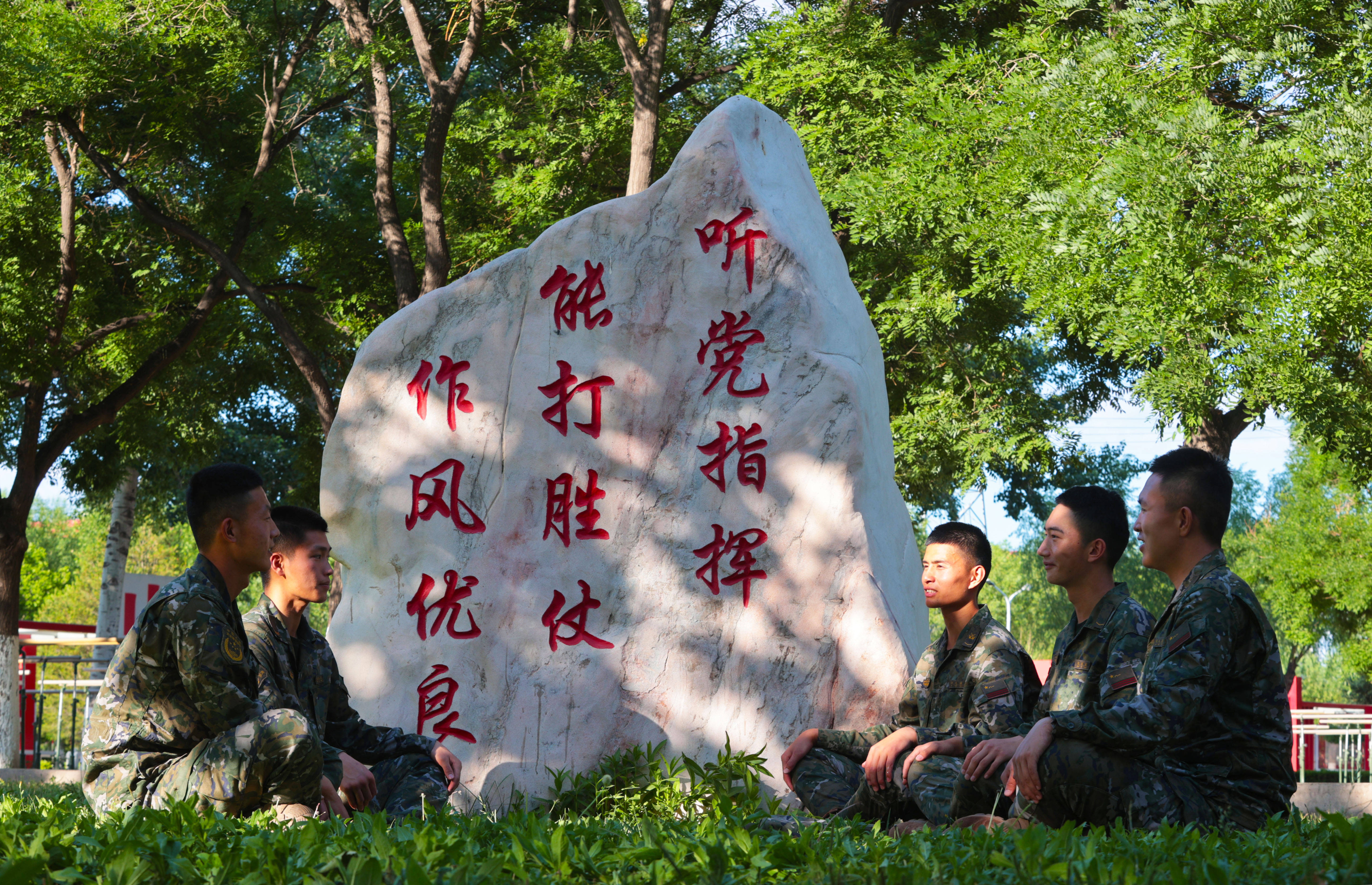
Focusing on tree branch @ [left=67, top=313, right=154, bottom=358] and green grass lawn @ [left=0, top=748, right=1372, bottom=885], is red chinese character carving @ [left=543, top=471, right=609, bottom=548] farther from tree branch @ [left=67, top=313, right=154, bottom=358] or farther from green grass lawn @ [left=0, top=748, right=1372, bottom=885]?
tree branch @ [left=67, top=313, right=154, bottom=358]

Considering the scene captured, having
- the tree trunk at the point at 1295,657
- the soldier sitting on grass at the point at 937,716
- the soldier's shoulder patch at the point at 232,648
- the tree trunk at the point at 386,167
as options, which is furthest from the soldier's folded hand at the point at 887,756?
the tree trunk at the point at 1295,657

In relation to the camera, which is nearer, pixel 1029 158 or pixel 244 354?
pixel 1029 158

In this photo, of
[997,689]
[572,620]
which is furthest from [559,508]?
[997,689]

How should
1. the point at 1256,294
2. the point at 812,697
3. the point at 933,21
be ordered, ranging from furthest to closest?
the point at 933,21 → the point at 1256,294 → the point at 812,697

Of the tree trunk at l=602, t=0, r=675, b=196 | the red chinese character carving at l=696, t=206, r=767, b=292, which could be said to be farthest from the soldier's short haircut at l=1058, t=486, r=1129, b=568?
the tree trunk at l=602, t=0, r=675, b=196

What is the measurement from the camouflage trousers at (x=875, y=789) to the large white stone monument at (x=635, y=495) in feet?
0.89

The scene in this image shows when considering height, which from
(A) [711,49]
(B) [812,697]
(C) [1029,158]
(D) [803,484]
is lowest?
(B) [812,697]

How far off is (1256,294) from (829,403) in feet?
12.0

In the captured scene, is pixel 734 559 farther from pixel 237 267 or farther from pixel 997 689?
pixel 237 267

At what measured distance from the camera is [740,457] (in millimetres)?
5000

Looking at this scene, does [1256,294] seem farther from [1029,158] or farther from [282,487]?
[282,487]

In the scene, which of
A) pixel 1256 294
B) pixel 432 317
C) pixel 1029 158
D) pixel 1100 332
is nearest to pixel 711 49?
pixel 1029 158

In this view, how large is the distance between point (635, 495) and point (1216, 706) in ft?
8.36

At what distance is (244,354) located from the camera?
1334cm
